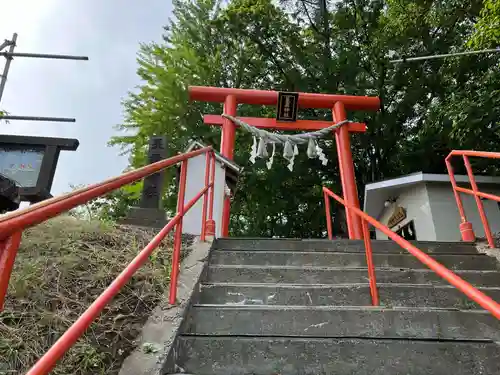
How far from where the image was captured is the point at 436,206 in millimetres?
7918

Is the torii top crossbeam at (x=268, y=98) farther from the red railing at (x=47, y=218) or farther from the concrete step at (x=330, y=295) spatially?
the red railing at (x=47, y=218)

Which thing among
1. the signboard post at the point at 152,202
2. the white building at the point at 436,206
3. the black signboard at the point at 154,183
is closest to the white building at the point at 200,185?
the signboard post at the point at 152,202

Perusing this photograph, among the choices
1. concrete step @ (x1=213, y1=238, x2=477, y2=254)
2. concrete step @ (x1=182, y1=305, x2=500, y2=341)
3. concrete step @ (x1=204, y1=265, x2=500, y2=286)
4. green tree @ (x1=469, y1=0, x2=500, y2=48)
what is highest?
green tree @ (x1=469, y1=0, x2=500, y2=48)

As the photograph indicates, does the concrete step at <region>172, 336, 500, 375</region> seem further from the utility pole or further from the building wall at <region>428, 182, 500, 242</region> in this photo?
the building wall at <region>428, 182, 500, 242</region>

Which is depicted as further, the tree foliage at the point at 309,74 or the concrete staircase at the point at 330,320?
the tree foliage at the point at 309,74

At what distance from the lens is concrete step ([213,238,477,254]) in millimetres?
3520

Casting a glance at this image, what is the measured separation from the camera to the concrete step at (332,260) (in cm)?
321

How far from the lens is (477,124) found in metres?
6.53

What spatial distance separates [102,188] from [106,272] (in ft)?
Result: 3.88

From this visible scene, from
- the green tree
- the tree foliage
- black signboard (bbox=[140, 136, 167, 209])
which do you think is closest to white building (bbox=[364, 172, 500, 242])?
the tree foliage

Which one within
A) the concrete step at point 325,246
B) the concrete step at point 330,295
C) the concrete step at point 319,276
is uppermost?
the concrete step at point 325,246

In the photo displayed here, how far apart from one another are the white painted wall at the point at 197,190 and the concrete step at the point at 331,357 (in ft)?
6.81

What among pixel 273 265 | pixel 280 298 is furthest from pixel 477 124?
pixel 280 298

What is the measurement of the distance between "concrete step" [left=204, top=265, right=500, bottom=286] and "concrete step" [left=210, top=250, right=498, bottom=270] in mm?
213
